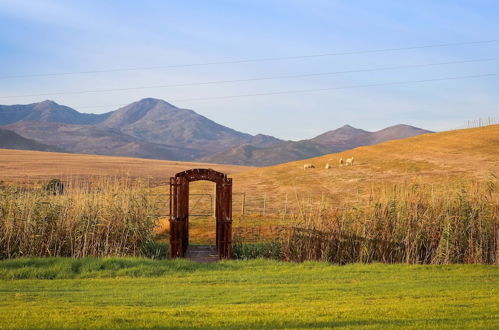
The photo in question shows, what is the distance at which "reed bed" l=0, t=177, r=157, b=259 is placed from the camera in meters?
17.7

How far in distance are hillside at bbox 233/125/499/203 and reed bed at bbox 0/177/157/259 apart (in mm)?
21668

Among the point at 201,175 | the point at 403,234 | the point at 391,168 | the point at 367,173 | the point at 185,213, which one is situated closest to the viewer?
the point at 403,234

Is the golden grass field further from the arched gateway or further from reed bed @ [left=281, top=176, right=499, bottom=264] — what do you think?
reed bed @ [left=281, top=176, right=499, bottom=264]

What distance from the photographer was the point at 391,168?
50.7m

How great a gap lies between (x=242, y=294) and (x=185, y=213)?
789cm

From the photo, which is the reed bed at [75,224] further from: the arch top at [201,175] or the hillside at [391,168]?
the hillside at [391,168]

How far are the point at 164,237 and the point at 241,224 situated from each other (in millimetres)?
4170

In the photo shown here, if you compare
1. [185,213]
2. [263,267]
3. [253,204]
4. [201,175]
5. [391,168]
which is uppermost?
[201,175]

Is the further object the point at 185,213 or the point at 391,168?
the point at 391,168

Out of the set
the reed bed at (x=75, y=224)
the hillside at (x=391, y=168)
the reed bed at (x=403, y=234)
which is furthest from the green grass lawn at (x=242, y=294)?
the hillside at (x=391, y=168)

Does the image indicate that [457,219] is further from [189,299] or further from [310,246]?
[189,299]

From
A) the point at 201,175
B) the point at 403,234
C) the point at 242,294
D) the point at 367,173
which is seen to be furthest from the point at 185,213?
the point at 367,173

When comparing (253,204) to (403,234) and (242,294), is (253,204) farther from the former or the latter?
(242,294)

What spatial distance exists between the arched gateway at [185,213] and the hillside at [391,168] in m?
20.1
